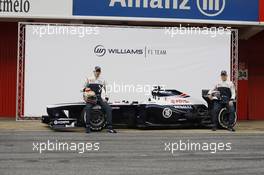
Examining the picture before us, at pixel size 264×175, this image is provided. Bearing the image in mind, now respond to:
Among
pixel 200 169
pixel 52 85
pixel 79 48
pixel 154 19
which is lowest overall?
pixel 200 169

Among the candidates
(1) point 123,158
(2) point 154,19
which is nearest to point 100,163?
(1) point 123,158

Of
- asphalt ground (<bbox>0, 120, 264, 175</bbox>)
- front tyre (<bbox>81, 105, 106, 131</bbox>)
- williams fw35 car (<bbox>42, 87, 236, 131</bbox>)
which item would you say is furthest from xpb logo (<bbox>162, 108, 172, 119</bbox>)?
front tyre (<bbox>81, 105, 106, 131</bbox>)

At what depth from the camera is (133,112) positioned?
16.1 metres

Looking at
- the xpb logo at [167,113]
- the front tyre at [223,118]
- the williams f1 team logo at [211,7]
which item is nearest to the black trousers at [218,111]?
the front tyre at [223,118]

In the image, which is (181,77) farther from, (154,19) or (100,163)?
(100,163)

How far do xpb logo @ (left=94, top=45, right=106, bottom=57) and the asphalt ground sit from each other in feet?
9.32

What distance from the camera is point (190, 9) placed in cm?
1902

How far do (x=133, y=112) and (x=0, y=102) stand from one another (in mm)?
6438

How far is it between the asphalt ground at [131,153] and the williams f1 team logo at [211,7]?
5.37 metres

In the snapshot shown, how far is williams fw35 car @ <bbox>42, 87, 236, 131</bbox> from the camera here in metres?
15.6

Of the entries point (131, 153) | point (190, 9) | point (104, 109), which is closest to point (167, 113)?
point (104, 109)

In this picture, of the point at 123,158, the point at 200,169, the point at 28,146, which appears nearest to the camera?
the point at 200,169

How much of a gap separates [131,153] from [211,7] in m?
9.92

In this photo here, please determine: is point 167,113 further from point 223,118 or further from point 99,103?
point 99,103
